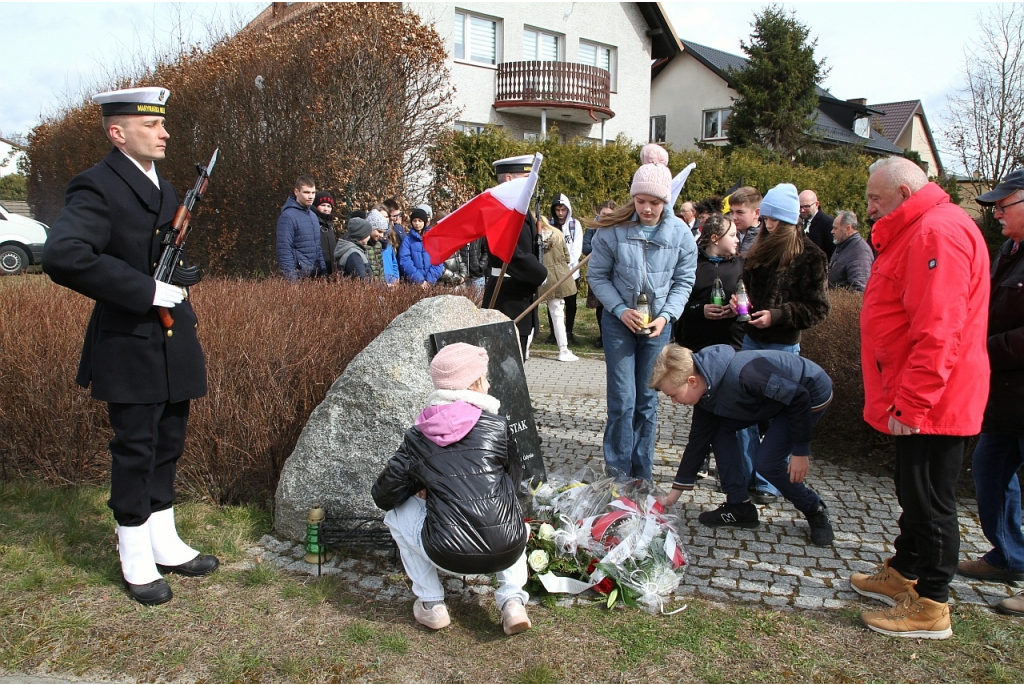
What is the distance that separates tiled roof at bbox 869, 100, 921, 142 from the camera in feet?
147

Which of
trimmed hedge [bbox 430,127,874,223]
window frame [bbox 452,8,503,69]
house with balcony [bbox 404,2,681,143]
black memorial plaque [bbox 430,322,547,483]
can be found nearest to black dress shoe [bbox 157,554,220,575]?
black memorial plaque [bbox 430,322,547,483]

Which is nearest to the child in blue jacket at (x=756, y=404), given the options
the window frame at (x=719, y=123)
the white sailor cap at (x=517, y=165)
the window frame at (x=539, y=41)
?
the white sailor cap at (x=517, y=165)

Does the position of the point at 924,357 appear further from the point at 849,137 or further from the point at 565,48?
the point at 849,137

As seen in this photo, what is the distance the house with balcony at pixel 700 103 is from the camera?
1363 inches

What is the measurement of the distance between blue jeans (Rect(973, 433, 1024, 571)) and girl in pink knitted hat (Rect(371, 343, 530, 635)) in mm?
2352

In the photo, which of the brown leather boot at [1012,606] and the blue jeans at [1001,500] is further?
the blue jeans at [1001,500]

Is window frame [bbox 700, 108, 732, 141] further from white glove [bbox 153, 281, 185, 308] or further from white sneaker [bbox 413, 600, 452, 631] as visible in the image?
white sneaker [bbox 413, 600, 452, 631]

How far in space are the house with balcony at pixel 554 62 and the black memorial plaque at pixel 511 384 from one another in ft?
54.6

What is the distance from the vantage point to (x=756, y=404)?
4223 mm

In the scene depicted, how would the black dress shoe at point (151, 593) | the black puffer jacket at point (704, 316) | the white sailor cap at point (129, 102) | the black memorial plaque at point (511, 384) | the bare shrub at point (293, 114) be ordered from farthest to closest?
the bare shrub at point (293, 114)
the black puffer jacket at point (704, 316)
the black memorial plaque at point (511, 384)
the black dress shoe at point (151, 593)
the white sailor cap at point (129, 102)

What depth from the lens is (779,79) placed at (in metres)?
30.1

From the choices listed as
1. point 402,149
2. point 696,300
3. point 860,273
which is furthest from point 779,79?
point 696,300

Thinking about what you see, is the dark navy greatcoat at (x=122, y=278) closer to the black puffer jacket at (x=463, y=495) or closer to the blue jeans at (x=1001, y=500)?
the black puffer jacket at (x=463, y=495)

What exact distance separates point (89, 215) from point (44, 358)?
2.12m
